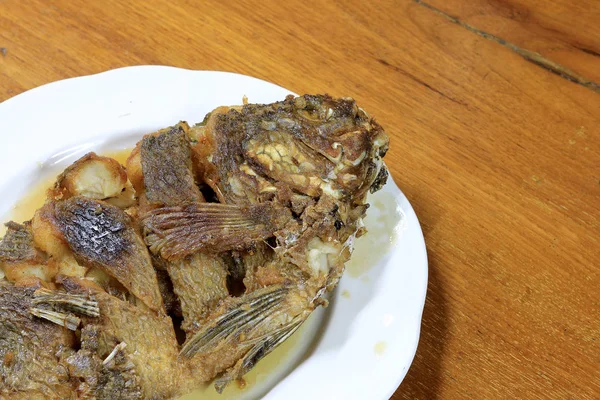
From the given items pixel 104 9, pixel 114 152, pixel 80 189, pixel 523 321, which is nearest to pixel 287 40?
pixel 104 9

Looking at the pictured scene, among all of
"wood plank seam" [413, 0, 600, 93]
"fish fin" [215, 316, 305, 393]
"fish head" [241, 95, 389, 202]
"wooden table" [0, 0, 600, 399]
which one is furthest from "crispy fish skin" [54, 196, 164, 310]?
"wood plank seam" [413, 0, 600, 93]

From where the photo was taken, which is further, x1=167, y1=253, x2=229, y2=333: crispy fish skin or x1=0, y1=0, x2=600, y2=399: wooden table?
x1=0, y1=0, x2=600, y2=399: wooden table

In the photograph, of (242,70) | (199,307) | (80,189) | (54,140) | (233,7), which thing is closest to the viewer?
(199,307)

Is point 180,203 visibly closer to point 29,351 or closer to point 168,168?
point 168,168

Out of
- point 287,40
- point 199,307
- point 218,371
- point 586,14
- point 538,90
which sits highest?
point 586,14

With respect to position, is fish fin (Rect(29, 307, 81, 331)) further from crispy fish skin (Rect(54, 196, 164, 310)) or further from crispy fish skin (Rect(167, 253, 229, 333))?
crispy fish skin (Rect(167, 253, 229, 333))

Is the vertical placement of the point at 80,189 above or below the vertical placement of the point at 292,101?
below

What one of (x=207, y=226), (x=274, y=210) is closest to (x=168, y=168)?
(x=207, y=226)

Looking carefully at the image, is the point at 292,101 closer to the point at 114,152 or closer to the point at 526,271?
the point at 114,152
